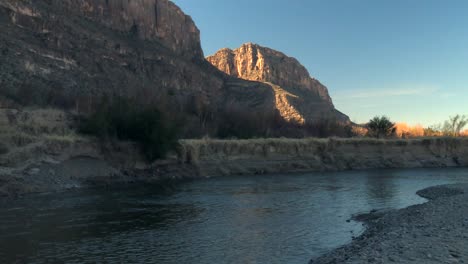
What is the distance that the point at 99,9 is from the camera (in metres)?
94.2

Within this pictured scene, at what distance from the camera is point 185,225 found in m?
14.4

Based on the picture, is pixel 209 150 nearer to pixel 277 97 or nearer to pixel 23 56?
pixel 23 56

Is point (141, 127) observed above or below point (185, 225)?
above

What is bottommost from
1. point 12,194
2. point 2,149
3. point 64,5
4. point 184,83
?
point 12,194

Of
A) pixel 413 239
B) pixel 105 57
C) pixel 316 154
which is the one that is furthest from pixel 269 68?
pixel 413 239

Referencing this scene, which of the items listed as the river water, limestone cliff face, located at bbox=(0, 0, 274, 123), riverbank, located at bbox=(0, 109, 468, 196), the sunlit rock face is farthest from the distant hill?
the sunlit rock face

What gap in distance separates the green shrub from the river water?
458 inches

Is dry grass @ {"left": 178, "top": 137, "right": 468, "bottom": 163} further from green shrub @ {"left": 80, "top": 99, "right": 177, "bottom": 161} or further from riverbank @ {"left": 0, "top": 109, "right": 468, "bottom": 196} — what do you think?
green shrub @ {"left": 80, "top": 99, "right": 177, "bottom": 161}

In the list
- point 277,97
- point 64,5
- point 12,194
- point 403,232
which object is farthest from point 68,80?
point 277,97

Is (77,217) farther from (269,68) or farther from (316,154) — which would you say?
(269,68)

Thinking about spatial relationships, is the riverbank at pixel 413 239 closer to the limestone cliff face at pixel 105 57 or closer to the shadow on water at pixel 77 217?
the shadow on water at pixel 77 217

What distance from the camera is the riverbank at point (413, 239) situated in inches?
325

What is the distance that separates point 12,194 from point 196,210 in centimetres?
1236

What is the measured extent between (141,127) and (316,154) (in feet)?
73.3
